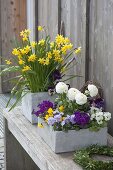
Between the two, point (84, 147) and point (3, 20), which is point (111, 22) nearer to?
point (84, 147)

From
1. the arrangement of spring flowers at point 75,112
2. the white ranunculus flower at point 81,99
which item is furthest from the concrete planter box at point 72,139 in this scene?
the white ranunculus flower at point 81,99

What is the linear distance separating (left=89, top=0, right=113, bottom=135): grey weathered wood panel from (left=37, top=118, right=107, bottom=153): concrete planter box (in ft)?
0.78

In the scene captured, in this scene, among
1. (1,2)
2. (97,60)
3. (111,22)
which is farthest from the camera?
(1,2)

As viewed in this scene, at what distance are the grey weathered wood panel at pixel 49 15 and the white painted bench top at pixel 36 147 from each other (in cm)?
68

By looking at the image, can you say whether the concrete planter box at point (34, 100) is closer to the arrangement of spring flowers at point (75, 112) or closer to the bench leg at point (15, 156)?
the arrangement of spring flowers at point (75, 112)

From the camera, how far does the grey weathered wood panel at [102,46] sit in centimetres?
213

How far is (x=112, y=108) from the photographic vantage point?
217 centimetres

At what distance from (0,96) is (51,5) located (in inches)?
124

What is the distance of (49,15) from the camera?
294cm

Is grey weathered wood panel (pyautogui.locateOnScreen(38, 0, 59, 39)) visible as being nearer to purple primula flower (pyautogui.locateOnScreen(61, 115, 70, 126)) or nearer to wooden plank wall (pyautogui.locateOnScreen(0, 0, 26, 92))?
purple primula flower (pyautogui.locateOnScreen(61, 115, 70, 126))

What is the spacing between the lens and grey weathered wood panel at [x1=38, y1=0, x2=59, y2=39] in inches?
111

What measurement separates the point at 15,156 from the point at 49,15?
1.08 metres

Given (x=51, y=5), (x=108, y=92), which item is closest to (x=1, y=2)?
(x=51, y=5)

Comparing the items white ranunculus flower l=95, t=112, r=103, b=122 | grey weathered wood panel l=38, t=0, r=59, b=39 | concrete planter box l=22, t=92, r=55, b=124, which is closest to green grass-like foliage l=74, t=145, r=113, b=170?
white ranunculus flower l=95, t=112, r=103, b=122
